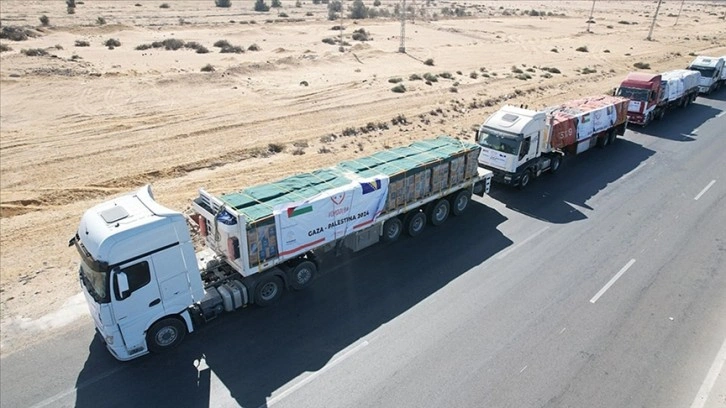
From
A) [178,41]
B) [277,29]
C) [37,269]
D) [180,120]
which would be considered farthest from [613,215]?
[277,29]

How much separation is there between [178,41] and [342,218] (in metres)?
44.9

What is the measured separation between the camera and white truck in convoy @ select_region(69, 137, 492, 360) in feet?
34.9

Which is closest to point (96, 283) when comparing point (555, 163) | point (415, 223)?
point (415, 223)

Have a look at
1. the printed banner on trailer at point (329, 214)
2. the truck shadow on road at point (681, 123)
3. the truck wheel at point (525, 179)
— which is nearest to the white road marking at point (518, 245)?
the truck wheel at point (525, 179)

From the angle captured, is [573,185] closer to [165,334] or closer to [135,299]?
[165,334]

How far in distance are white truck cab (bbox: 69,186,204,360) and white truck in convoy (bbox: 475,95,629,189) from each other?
1398 centimetres

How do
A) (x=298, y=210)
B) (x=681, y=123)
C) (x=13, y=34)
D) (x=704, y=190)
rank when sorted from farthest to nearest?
(x=13, y=34) → (x=681, y=123) → (x=704, y=190) → (x=298, y=210)

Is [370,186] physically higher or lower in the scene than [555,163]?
higher

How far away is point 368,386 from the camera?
11094 millimetres

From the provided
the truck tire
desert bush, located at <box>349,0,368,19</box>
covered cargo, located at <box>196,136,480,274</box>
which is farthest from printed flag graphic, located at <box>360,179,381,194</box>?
desert bush, located at <box>349,0,368,19</box>

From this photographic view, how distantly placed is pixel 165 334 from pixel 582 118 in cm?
2144

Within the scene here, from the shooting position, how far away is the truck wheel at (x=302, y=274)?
13.9 meters

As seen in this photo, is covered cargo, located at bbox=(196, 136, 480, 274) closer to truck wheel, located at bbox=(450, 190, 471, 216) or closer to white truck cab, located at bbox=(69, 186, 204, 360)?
truck wheel, located at bbox=(450, 190, 471, 216)

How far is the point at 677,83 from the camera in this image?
32.5 metres
